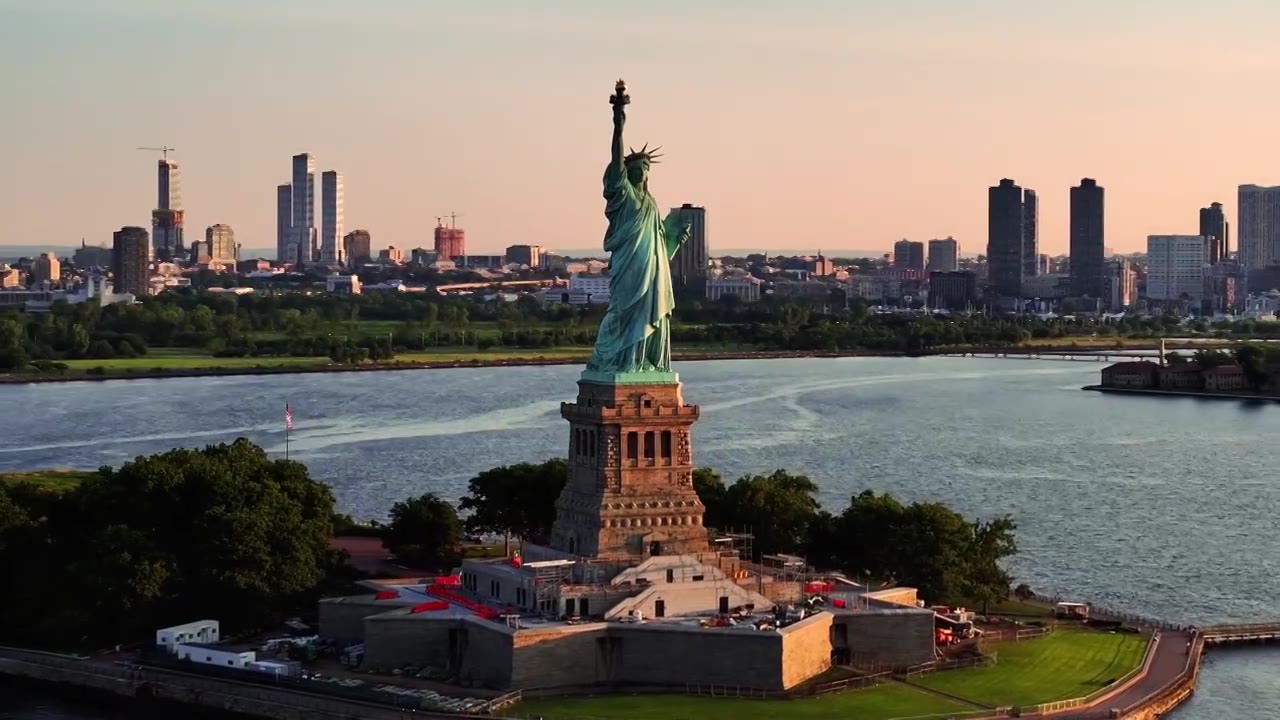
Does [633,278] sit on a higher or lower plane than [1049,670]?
higher

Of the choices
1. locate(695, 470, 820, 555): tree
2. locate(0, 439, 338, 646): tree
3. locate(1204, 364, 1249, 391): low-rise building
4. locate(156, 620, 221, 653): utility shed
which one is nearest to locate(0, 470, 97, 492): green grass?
locate(0, 439, 338, 646): tree

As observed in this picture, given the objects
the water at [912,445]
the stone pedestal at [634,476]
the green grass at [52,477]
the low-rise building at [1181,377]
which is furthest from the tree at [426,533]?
the low-rise building at [1181,377]

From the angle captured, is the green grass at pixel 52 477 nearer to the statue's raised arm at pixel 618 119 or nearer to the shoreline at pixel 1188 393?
the statue's raised arm at pixel 618 119

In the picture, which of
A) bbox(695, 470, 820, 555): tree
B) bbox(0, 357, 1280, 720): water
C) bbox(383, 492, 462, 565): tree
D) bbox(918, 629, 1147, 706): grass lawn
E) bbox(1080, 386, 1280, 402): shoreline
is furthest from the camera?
bbox(1080, 386, 1280, 402): shoreline

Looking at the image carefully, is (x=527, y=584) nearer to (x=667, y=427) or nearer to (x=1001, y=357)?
(x=667, y=427)

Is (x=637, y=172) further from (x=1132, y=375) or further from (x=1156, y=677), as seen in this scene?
(x=1132, y=375)

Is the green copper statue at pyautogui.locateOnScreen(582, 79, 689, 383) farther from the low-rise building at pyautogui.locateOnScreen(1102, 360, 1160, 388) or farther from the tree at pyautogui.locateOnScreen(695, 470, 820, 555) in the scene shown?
the low-rise building at pyautogui.locateOnScreen(1102, 360, 1160, 388)

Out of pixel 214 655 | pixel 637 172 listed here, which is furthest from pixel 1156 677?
pixel 214 655
